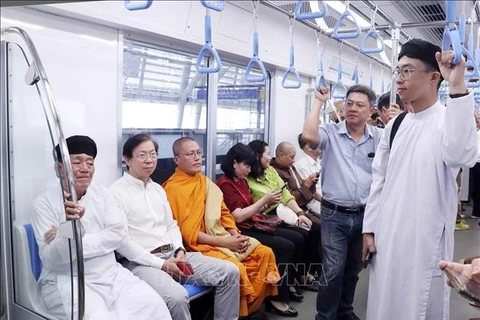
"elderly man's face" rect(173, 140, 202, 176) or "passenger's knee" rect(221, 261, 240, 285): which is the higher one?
"elderly man's face" rect(173, 140, 202, 176)

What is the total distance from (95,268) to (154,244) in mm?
501

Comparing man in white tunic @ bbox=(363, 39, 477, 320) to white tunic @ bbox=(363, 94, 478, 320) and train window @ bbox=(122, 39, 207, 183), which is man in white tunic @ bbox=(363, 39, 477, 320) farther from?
train window @ bbox=(122, 39, 207, 183)

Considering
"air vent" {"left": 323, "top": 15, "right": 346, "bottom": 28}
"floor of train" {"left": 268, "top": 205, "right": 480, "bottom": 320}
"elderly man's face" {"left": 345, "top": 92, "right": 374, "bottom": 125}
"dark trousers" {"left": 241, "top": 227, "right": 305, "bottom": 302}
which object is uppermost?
"air vent" {"left": 323, "top": 15, "right": 346, "bottom": 28}

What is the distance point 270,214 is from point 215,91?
4.16 ft

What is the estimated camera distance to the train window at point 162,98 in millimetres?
3367

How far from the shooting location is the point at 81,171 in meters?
2.39

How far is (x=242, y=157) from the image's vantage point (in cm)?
352

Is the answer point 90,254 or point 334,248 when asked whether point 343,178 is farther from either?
point 90,254

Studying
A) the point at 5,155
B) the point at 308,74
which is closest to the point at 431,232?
the point at 5,155

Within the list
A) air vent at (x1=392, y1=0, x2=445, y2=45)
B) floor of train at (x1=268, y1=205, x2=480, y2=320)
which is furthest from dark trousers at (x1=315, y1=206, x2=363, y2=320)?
air vent at (x1=392, y1=0, x2=445, y2=45)

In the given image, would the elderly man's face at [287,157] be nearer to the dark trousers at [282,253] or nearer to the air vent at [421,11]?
the dark trousers at [282,253]

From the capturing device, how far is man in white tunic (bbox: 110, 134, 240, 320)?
2658 mm

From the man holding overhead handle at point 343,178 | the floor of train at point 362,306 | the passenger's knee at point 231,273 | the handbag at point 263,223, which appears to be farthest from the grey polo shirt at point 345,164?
the floor of train at point 362,306

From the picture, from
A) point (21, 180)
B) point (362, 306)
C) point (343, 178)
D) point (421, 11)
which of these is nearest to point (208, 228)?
point (343, 178)
